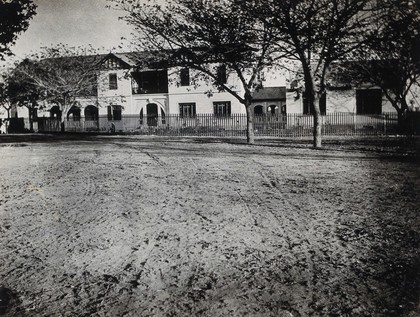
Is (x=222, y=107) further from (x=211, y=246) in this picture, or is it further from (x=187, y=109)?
(x=211, y=246)

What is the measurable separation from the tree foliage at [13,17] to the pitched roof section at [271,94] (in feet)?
89.3

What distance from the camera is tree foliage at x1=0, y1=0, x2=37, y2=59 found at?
1267 cm

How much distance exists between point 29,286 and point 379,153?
1284 centimetres

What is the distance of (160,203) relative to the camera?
6320mm

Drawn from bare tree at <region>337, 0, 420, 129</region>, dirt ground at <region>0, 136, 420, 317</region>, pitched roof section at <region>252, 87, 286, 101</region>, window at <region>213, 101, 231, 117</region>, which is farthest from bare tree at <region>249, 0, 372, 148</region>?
pitched roof section at <region>252, 87, 286, 101</region>

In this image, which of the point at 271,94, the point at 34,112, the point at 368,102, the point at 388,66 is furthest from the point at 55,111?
the point at 388,66

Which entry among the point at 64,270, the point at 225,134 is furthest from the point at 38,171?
the point at 225,134

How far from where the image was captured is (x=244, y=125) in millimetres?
27906

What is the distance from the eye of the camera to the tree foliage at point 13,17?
12672 millimetres

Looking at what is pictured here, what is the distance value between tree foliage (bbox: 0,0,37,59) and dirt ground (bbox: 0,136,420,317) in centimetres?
738

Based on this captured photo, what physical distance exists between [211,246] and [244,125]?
945 inches

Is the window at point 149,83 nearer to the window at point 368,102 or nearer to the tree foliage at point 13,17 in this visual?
the window at point 368,102

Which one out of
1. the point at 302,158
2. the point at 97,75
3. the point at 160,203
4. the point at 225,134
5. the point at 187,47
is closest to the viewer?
the point at 160,203

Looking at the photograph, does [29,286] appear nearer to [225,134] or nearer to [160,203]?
[160,203]
